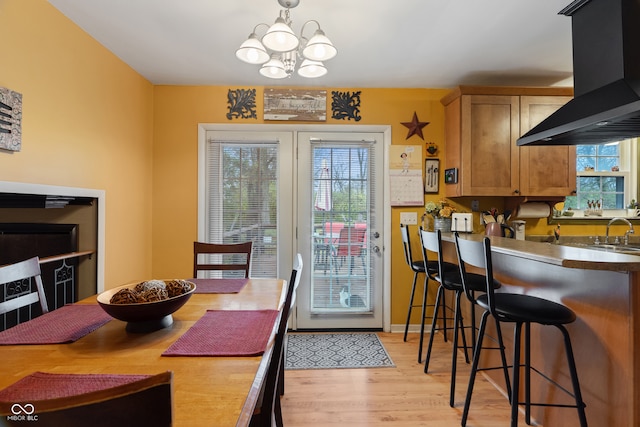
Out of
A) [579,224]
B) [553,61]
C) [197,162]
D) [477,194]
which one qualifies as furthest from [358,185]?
[579,224]

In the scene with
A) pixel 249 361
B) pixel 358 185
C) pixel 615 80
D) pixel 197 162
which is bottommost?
pixel 249 361

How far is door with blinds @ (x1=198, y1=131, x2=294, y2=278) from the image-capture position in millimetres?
3176

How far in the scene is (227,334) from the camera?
1.17 metres

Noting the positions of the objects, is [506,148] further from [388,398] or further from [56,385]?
[56,385]

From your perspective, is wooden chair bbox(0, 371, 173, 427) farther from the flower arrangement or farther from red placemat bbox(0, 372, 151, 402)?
the flower arrangement

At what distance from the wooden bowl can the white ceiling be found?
1709 mm

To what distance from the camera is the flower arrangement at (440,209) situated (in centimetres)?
300

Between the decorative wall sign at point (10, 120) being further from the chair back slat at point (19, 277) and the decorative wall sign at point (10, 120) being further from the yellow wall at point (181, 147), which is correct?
the yellow wall at point (181, 147)

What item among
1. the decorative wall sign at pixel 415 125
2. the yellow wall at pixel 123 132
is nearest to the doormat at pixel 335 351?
the yellow wall at pixel 123 132

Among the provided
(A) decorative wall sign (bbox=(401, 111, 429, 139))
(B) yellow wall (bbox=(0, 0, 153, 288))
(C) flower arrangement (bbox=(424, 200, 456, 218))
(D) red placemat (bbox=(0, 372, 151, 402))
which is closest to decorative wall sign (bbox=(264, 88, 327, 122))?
(A) decorative wall sign (bbox=(401, 111, 429, 139))

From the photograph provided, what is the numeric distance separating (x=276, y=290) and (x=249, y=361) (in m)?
0.83

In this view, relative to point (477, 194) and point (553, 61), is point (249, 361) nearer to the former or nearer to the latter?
point (477, 194)

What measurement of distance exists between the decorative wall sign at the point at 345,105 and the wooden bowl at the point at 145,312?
2.36m

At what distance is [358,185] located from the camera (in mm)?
3221
